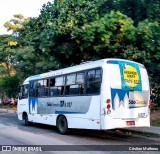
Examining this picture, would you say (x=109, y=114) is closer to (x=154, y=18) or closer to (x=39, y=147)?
(x=39, y=147)

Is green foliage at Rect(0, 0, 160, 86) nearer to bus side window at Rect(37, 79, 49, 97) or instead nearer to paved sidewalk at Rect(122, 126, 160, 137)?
bus side window at Rect(37, 79, 49, 97)

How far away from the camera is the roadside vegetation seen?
45.0 feet

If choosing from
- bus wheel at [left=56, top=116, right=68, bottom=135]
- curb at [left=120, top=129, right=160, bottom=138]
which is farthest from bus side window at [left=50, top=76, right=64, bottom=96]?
curb at [left=120, top=129, right=160, bottom=138]

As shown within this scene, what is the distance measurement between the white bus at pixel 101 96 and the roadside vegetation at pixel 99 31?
1728 millimetres

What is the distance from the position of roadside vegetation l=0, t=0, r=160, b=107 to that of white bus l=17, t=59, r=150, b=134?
1728 millimetres

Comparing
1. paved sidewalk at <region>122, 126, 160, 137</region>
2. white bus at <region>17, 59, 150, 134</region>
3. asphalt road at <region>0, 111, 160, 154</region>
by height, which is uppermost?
white bus at <region>17, 59, 150, 134</region>

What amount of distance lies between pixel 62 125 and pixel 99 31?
4.33 meters

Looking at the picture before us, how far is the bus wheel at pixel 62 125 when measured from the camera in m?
13.6

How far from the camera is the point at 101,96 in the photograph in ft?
37.2

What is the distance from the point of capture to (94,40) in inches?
559

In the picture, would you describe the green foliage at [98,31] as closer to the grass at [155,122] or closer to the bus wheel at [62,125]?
the grass at [155,122]

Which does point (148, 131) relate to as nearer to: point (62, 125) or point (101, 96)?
point (101, 96)

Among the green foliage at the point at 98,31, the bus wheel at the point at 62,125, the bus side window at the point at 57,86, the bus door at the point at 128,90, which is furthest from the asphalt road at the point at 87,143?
the green foliage at the point at 98,31

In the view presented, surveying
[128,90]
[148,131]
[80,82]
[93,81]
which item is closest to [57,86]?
[80,82]
